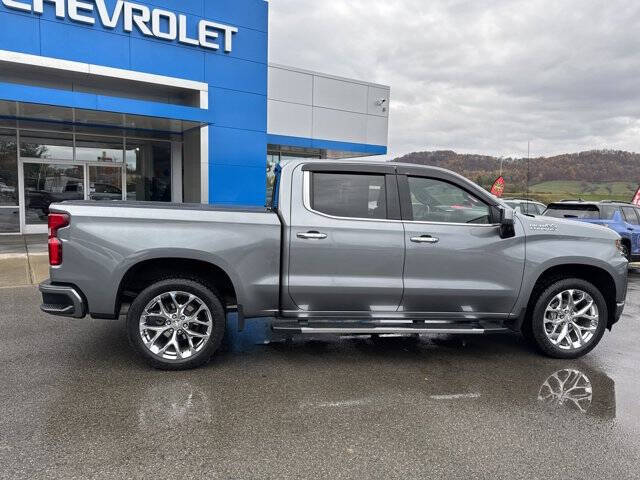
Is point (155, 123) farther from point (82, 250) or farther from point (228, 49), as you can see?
point (82, 250)

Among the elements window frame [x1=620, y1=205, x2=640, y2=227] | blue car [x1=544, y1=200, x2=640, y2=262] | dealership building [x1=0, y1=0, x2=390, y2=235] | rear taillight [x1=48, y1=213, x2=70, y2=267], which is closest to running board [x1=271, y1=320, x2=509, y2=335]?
rear taillight [x1=48, y1=213, x2=70, y2=267]

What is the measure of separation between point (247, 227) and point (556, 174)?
22.3 metres

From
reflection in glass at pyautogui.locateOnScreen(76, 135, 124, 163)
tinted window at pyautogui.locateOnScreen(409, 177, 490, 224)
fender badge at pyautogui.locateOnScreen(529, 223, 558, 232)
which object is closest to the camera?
tinted window at pyautogui.locateOnScreen(409, 177, 490, 224)

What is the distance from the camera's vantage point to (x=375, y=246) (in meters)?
4.53

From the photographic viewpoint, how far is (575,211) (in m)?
11.5

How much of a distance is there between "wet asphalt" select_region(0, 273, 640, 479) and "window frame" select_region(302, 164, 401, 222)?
1.44 meters

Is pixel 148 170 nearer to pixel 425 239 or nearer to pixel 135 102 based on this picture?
pixel 135 102

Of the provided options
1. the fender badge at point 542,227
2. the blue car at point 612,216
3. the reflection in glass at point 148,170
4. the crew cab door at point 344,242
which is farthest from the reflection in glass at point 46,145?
the fender badge at point 542,227

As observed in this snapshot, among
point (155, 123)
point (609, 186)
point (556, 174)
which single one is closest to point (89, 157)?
point (155, 123)

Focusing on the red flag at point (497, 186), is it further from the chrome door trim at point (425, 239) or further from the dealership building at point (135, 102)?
the chrome door trim at point (425, 239)

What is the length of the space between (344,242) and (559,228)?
224 cm

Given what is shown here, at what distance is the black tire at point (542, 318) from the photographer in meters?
4.92

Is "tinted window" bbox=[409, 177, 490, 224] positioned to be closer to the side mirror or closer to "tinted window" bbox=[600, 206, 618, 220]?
the side mirror

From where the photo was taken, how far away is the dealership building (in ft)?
39.8
